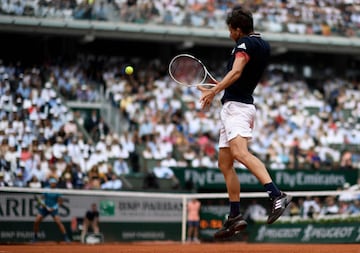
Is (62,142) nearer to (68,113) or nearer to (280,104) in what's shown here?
(68,113)

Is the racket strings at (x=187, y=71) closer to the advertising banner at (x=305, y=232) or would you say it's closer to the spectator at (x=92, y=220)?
the spectator at (x=92, y=220)

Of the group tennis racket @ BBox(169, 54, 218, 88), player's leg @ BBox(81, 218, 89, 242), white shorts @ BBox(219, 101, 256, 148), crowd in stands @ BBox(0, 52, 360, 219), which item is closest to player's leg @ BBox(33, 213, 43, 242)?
player's leg @ BBox(81, 218, 89, 242)

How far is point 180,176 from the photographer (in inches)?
836

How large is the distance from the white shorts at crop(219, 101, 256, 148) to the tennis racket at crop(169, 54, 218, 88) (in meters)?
0.76

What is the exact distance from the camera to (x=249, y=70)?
9.66m

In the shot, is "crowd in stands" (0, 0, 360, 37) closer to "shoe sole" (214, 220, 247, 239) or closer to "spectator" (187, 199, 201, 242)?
"spectator" (187, 199, 201, 242)

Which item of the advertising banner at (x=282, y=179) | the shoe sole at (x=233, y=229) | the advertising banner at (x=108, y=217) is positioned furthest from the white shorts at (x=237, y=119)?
the advertising banner at (x=282, y=179)

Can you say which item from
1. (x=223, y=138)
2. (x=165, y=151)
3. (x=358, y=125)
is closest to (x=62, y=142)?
Answer: (x=165, y=151)

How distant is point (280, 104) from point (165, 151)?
18.9 feet

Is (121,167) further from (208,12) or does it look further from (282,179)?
(208,12)

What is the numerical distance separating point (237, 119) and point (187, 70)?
1165 millimetres

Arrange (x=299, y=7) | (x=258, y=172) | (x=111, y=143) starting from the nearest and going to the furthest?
(x=258, y=172) < (x=111, y=143) < (x=299, y=7)

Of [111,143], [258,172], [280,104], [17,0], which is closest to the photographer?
[258,172]

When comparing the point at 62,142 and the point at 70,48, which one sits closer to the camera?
the point at 62,142
